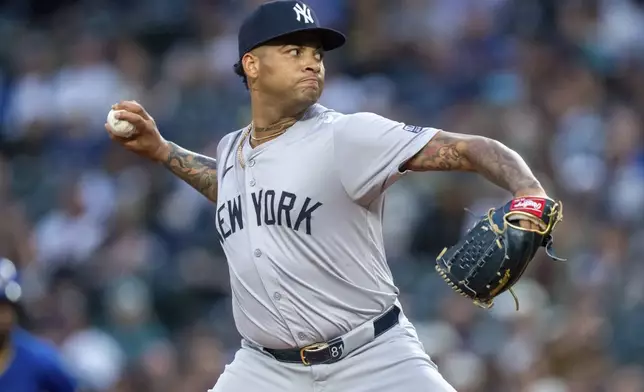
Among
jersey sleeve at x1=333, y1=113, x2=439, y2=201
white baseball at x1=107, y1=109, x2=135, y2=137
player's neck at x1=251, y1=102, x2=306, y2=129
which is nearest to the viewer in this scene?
jersey sleeve at x1=333, y1=113, x2=439, y2=201

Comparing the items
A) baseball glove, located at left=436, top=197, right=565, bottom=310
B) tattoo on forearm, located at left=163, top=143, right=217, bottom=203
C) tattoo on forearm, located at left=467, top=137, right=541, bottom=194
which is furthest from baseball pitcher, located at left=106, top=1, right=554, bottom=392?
tattoo on forearm, located at left=163, top=143, right=217, bottom=203

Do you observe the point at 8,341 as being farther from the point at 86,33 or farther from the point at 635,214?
the point at 86,33

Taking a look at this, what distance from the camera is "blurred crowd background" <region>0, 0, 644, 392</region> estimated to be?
8914 mm

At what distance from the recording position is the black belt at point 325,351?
4727 millimetres

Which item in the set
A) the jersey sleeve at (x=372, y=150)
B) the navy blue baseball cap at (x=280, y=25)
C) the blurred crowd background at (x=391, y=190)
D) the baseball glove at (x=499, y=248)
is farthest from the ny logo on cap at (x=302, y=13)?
the blurred crowd background at (x=391, y=190)

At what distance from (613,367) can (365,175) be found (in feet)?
15.0

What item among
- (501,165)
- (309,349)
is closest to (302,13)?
(501,165)

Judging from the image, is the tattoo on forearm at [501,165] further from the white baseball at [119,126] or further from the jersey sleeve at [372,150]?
the white baseball at [119,126]

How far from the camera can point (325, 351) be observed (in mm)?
4730

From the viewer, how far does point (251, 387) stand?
15.8 feet

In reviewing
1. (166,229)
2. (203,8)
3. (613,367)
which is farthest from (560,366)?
(203,8)

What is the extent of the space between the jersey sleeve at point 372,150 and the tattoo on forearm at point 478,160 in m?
0.04

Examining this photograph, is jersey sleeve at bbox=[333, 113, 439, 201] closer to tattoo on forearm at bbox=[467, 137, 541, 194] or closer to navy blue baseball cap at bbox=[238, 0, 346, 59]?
tattoo on forearm at bbox=[467, 137, 541, 194]

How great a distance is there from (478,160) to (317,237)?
28.7 inches
